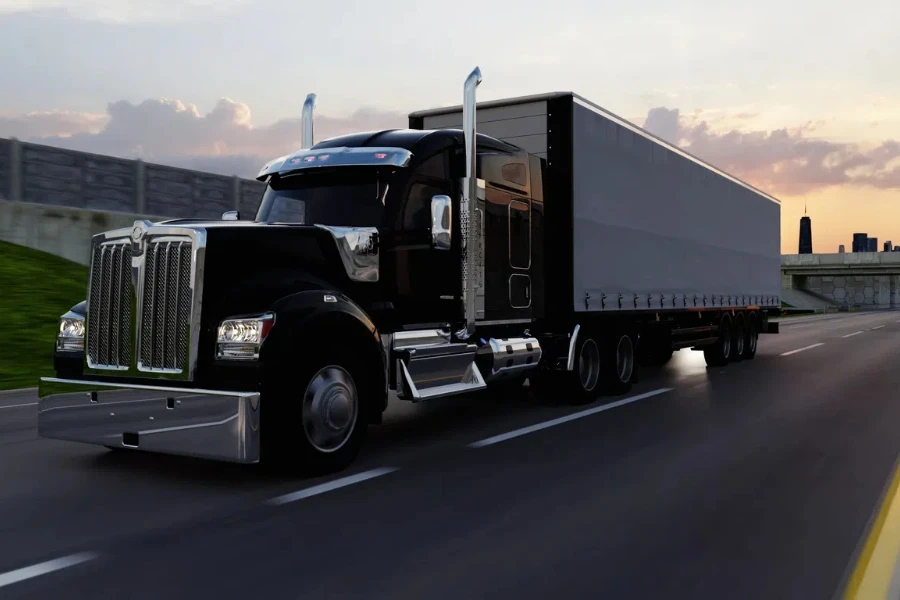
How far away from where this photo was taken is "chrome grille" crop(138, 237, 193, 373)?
20.7 ft

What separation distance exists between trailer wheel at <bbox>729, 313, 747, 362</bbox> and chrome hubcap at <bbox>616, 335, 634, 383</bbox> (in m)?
6.24

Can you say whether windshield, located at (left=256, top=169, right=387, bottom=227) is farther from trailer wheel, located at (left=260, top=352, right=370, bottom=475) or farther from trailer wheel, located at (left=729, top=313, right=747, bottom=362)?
trailer wheel, located at (left=729, top=313, right=747, bottom=362)

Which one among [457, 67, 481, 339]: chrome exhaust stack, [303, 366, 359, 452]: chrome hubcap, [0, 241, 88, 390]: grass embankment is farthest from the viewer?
[0, 241, 88, 390]: grass embankment

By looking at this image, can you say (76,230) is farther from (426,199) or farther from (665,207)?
(426,199)

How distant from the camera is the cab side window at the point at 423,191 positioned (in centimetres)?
796

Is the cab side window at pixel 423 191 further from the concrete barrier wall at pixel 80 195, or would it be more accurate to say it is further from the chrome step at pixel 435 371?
the concrete barrier wall at pixel 80 195

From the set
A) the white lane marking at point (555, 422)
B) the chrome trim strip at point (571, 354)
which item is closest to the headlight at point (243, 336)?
the white lane marking at point (555, 422)

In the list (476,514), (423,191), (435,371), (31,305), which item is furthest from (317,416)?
(31,305)

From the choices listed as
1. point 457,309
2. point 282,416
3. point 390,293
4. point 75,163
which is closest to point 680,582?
point 282,416

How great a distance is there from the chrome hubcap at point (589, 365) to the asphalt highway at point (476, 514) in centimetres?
148

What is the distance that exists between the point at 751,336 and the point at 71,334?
1561 cm

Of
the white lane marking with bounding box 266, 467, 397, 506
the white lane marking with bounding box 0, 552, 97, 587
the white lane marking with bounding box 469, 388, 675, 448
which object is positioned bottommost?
the white lane marking with bounding box 469, 388, 675, 448

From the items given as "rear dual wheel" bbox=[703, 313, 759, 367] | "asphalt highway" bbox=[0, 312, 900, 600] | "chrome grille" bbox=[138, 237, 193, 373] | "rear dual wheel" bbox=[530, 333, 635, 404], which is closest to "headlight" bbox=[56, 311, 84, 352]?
"chrome grille" bbox=[138, 237, 193, 373]

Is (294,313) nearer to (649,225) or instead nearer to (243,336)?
(243,336)
